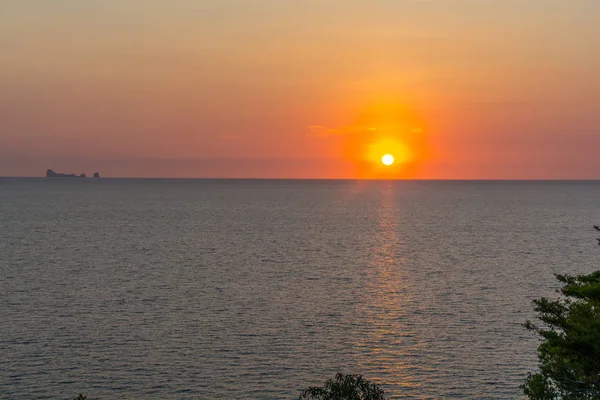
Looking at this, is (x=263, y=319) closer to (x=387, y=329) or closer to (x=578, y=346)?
(x=387, y=329)

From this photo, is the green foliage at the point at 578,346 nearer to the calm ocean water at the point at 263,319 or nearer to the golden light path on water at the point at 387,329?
the calm ocean water at the point at 263,319

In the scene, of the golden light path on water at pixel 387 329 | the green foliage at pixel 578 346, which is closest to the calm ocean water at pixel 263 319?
the golden light path on water at pixel 387 329

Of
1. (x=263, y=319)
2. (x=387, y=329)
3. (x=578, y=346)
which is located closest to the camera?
(x=578, y=346)

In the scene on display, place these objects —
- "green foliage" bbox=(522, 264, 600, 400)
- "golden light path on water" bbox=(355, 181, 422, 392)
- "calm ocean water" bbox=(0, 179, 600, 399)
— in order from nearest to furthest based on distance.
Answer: "green foliage" bbox=(522, 264, 600, 400) → "calm ocean water" bbox=(0, 179, 600, 399) → "golden light path on water" bbox=(355, 181, 422, 392)

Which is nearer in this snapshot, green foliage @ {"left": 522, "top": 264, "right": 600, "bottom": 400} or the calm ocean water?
green foliage @ {"left": 522, "top": 264, "right": 600, "bottom": 400}

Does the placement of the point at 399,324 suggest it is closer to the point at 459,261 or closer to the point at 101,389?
the point at 101,389

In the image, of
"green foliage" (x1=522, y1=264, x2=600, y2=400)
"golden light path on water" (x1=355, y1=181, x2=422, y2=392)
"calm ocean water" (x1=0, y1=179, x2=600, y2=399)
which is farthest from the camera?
"golden light path on water" (x1=355, y1=181, x2=422, y2=392)

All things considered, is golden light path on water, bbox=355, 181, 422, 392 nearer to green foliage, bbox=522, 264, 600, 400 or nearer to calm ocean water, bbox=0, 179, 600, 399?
calm ocean water, bbox=0, 179, 600, 399

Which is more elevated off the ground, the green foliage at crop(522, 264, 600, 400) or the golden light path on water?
the green foliage at crop(522, 264, 600, 400)

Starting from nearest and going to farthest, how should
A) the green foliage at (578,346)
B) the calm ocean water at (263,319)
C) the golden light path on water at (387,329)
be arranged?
the green foliage at (578,346) < the calm ocean water at (263,319) < the golden light path on water at (387,329)

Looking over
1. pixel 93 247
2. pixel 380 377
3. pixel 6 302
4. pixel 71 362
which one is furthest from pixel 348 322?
pixel 93 247

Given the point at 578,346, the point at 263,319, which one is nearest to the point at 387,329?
the point at 263,319

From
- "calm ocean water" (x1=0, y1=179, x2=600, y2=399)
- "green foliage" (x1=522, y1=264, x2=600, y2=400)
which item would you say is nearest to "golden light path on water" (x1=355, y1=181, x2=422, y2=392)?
"calm ocean water" (x1=0, y1=179, x2=600, y2=399)

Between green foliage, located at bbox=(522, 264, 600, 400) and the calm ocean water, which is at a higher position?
green foliage, located at bbox=(522, 264, 600, 400)
